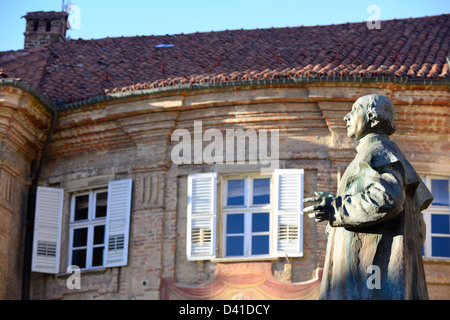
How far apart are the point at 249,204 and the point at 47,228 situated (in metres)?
3.73

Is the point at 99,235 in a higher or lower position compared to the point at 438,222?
lower

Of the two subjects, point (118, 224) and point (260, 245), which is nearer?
point (260, 245)

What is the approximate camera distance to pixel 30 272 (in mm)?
21047

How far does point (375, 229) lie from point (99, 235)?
13.6 m

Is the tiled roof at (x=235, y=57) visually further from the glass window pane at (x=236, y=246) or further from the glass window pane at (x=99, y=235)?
the glass window pane at (x=236, y=246)

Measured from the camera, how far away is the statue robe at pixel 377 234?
752 cm

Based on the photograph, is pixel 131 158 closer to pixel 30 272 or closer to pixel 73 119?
pixel 73 119

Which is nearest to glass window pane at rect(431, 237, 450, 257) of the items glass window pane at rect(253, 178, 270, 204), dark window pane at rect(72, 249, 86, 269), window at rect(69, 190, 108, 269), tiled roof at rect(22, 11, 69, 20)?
glass window pane at rect(253, 178, 270, 204)

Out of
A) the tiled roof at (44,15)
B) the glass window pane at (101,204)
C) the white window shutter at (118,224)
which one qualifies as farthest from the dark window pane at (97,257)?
the tiled roof at (44,15)

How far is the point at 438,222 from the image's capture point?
20.0 metres

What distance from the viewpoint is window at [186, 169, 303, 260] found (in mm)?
19766

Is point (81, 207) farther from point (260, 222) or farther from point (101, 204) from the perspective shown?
point (260, 222)

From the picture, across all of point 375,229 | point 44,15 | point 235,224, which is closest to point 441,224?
point 235,224
